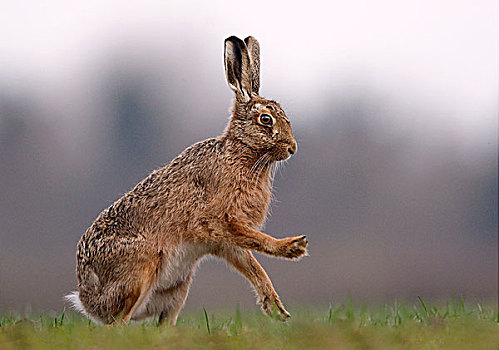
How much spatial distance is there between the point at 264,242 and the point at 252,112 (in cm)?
118

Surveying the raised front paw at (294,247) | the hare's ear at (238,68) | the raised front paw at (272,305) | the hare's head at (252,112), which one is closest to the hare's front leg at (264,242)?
the raised front paw at (294,247)

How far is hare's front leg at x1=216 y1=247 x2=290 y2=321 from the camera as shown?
522 cm

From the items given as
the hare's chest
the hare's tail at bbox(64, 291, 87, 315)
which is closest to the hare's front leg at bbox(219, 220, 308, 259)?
the hare's chest

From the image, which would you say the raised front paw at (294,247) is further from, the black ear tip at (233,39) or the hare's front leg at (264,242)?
the black ear tip at (233,39)

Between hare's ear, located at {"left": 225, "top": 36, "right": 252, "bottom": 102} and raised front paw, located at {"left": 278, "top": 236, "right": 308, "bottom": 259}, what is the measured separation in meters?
1.42

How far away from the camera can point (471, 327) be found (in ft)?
12.3

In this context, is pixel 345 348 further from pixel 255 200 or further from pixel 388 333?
pixel 255 200

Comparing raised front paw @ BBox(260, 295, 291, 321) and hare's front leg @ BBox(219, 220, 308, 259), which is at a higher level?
hare's front leg @ BBox(219, 220, 308, 259)

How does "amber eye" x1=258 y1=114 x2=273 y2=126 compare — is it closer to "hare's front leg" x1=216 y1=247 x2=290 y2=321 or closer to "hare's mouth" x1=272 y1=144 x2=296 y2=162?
"hare's mouth" x1=272 y1=144 x2=296 y2=162

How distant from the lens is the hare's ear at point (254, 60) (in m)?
5.63

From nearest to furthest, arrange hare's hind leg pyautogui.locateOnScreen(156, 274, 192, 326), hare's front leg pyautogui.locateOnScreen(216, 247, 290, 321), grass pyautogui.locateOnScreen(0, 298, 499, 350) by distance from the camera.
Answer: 1. grass pyautogui.locateOnScreen(0, 298, 499, 350)
2. hare's front leg pyautogui.locateOnScreen(216, 247, 290, 321)
3. hare's hind leg pyautogui.locateOnScreen(156, 274, 192, 326)

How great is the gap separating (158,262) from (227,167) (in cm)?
97

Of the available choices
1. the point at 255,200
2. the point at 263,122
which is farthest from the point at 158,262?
the point at 263,122

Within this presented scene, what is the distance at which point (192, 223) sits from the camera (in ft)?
17.0
